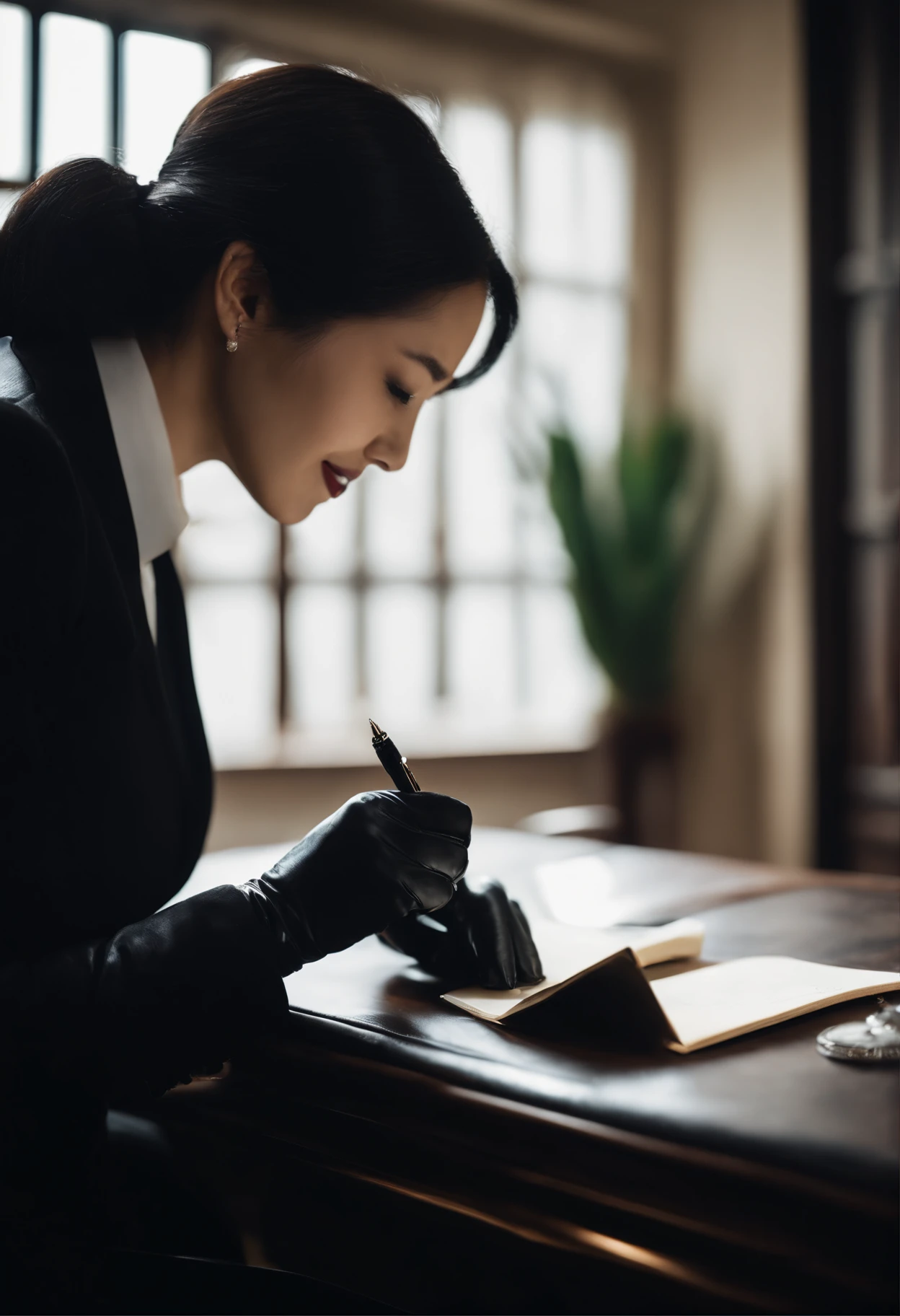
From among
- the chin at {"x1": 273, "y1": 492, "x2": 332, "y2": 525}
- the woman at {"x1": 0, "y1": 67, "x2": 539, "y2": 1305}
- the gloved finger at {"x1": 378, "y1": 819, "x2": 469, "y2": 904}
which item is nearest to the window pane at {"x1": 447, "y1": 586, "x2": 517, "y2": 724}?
the woman at {"x1": 0, "y1": 67, "x2": 539, "y2": 1305}

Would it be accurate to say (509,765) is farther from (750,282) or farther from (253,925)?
(253,925)

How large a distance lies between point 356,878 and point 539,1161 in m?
0.28

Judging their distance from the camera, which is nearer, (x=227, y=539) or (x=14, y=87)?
(x=14, y=87)

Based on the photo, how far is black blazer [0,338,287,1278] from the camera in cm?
89

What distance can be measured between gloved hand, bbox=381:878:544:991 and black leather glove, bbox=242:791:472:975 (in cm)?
6

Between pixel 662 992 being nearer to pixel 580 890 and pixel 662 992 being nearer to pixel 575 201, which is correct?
pixel 580 890

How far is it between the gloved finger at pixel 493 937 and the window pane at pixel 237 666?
9.93ft

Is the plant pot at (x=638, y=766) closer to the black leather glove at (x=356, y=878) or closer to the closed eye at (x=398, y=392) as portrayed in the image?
the closed eye at (x=398, y=392)

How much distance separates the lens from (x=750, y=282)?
445cm

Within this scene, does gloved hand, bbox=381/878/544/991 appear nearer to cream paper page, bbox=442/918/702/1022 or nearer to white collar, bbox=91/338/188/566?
cream paper page, bbox=442/918/702/1022

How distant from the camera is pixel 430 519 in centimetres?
446

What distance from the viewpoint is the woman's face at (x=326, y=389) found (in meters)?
1.33

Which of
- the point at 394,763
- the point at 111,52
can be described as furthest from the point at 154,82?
the point at 394,763

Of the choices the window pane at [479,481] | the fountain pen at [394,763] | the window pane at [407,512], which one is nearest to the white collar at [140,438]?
the fountain pen at [394,763]
